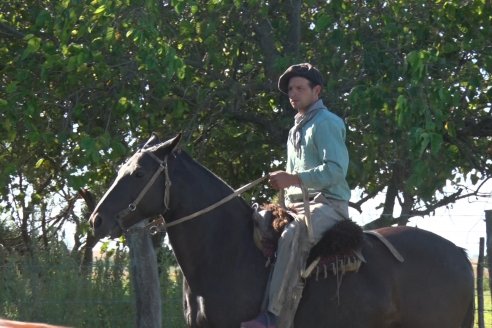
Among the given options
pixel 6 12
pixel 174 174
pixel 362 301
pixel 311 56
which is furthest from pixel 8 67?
pixel 362 301

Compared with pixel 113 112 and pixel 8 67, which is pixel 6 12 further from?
pixel 113 112

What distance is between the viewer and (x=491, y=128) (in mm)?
11719

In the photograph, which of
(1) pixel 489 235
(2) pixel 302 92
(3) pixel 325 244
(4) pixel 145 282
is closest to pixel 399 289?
(3) pixel 325 244

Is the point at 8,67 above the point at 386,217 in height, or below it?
above

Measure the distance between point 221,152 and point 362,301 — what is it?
6569mm

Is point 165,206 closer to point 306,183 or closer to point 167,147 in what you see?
point 167,147

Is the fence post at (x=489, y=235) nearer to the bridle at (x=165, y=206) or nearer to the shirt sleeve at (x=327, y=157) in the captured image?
the shirt sleeve at (x=327, y=157)

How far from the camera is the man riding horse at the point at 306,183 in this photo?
626 centimetres

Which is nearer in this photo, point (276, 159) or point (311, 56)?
point (311, 56)

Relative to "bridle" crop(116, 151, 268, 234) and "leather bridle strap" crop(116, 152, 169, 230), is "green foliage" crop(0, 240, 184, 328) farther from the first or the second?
"leather bridle strap" crop(116, 152, 169, 230)

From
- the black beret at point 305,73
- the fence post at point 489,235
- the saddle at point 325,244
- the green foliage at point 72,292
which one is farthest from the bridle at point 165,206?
the green foliage at point 72,292

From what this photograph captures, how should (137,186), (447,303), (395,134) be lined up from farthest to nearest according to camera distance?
(395,134) → (447,303) → (137,186)

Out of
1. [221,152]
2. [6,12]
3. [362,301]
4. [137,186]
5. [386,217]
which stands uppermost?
[6,12]

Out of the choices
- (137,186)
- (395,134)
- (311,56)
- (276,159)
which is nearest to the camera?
(137,186)
